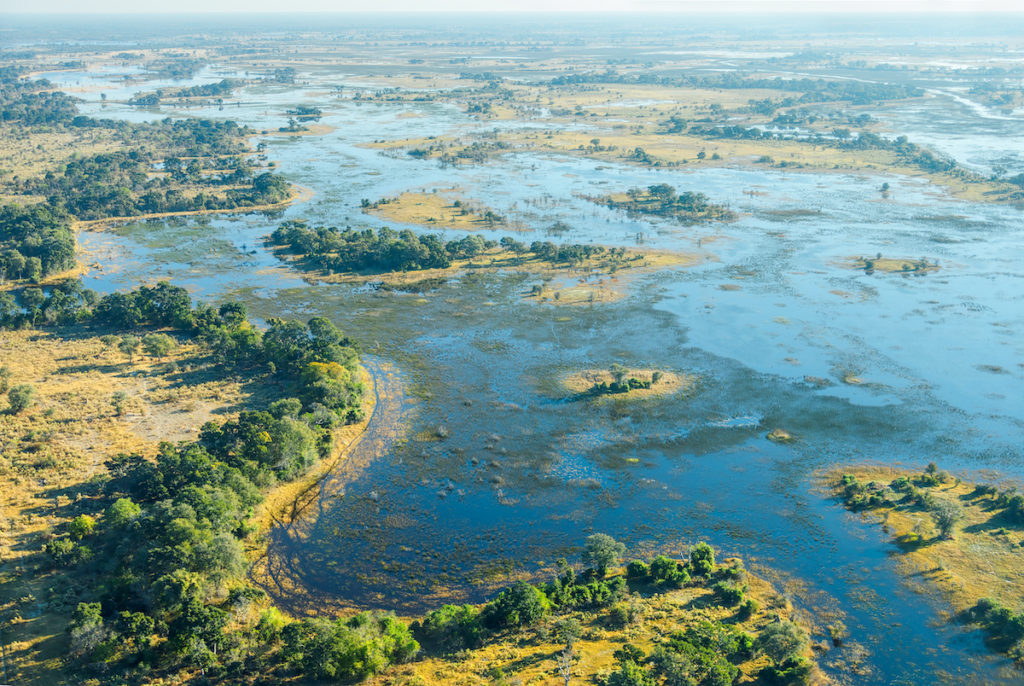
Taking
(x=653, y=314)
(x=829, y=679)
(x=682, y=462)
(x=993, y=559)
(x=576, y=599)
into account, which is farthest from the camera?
(x=653, y=314)

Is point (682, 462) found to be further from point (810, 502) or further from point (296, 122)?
point (296, 122)

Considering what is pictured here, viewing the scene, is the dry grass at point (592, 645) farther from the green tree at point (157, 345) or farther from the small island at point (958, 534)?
the green tree at point (157, 345)

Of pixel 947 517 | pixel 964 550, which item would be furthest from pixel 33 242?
pixel 964 550

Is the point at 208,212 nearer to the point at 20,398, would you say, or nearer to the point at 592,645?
the point at 20,398

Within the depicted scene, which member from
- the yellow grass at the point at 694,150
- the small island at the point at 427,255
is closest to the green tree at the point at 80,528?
the small island at the point at 427,255

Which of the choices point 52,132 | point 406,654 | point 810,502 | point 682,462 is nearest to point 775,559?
point 810,502

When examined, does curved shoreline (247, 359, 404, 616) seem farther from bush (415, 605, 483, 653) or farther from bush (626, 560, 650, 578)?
bush (626, 560, 650, 578)
